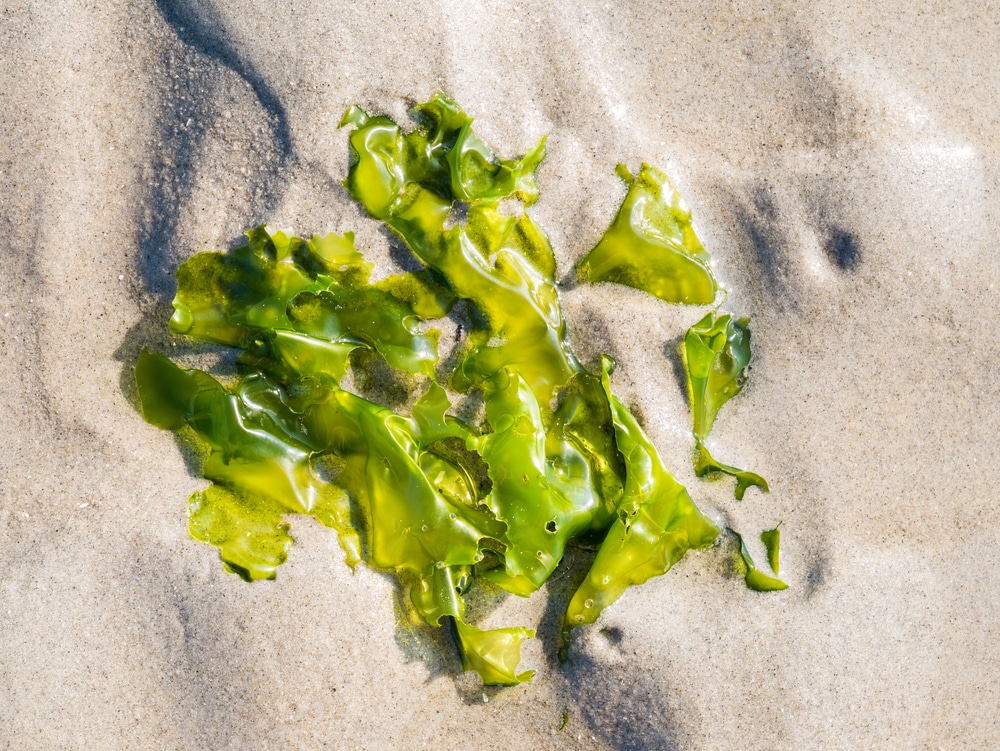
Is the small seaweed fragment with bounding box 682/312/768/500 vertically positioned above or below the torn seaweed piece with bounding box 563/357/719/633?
above

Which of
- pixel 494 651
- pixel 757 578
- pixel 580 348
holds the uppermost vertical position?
pixel 580 348

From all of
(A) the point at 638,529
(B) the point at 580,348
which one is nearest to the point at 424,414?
(B) the point at 580,348

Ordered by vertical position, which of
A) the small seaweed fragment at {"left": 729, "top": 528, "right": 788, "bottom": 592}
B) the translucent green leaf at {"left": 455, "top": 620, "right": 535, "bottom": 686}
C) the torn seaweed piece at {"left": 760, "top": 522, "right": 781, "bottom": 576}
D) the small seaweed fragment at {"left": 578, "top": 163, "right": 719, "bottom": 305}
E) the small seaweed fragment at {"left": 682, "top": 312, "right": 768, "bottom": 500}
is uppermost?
the small seaweed fragment at {"left": 578, "top": 163, "right": 719, "bottom": 305}

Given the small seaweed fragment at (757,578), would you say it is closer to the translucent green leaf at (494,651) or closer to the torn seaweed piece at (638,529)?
the torn seaweed piece at (638,529)

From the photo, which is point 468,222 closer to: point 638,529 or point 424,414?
point 424,414

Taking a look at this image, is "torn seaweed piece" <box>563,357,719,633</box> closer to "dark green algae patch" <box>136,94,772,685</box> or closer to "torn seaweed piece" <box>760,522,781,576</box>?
"dark green algae patch" <box>136,94,772,685</box>

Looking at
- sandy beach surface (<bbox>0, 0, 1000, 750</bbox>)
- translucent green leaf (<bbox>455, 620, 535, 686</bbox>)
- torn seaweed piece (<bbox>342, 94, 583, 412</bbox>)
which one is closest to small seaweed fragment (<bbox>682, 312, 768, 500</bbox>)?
sandy beach surface (<bbox>0, 0, 1000, 750</bbox>)

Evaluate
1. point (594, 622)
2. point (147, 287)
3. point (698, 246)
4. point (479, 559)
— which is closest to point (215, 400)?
point (147, 287)
